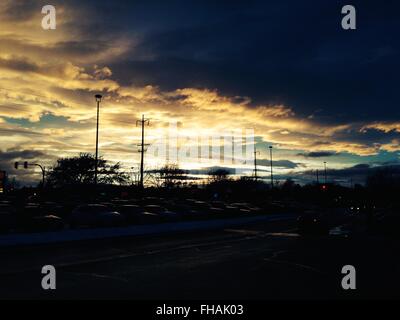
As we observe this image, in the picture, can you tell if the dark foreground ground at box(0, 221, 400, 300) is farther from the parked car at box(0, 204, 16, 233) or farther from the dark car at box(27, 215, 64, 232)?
the parked car at box(0, 204, 16, 233)

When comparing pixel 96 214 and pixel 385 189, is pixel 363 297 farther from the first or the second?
pixel 385 189

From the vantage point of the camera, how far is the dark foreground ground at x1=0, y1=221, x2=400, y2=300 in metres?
9.94

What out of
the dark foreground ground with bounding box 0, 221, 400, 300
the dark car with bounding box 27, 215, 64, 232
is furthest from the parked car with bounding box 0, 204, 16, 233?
the dark foreground ground with bounding box 0, 221, 400, 300

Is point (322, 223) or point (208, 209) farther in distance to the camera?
point (208, 209)

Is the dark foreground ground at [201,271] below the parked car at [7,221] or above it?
below

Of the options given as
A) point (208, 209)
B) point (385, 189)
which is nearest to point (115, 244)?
point (208, 209)

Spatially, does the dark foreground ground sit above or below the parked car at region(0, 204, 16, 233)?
below

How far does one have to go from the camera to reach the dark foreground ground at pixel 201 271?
994 centimetres

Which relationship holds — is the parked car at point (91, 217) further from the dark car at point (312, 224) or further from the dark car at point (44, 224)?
the dark car at point (312, 224)

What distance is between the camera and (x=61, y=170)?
90062 millimetres

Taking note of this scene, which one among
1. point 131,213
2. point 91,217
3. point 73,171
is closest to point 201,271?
point 91,217

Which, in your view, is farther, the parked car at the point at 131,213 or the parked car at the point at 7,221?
the parked car at the point at 131,213

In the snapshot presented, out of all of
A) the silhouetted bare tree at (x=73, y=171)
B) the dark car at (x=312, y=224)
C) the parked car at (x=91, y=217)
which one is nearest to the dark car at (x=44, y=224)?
the parked car at (x=91, y=217)
